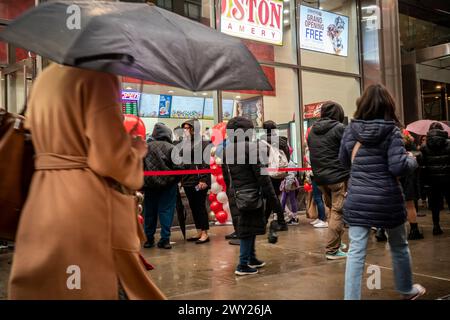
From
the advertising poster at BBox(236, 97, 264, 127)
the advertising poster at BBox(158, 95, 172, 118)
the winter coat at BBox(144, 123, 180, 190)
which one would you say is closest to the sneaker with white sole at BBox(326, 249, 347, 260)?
the winter coat at BBox(144, 123, 180, 190)

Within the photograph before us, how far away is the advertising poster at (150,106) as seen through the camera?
9.89m

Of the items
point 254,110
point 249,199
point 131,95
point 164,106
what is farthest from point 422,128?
point 131,95

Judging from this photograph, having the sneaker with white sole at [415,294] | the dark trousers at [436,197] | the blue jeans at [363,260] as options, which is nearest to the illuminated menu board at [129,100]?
the dark trousers at [436,197]

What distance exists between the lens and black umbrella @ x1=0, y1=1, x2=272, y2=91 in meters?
2.09

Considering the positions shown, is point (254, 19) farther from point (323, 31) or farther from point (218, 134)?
point (218, 134)

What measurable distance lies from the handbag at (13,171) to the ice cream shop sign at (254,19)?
818 cm

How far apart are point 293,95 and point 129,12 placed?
32.0ft

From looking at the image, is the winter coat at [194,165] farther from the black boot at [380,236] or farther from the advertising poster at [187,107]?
the advertising poster at [187,107]

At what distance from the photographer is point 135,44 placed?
2.25m

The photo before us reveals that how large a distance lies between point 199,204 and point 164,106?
3566 mm

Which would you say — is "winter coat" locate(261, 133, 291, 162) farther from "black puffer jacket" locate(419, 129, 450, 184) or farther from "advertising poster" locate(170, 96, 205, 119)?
"advertising poster" locate(170, 96, 205, 119)
